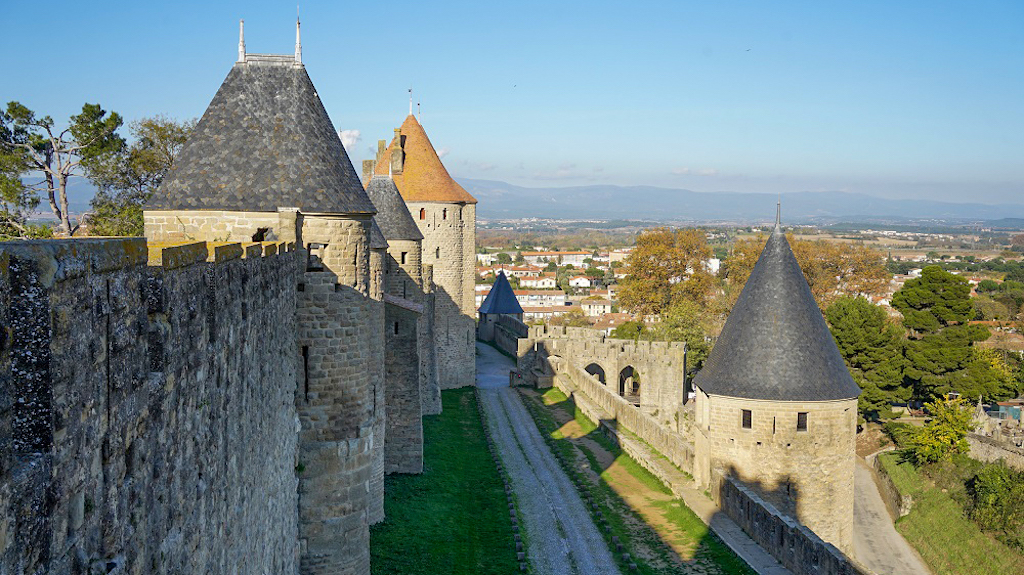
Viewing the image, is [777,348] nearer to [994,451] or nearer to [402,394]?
[402,394]

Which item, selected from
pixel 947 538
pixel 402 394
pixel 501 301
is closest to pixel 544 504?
pixel 402 394

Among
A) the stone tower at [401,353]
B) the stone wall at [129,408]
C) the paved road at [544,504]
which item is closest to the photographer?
the stone wall at [129,408]

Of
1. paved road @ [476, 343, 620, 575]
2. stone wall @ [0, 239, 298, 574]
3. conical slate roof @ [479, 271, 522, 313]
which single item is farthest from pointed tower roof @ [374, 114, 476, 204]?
stone wall @ [0, 239, 298, 574]

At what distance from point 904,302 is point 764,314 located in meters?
21.5

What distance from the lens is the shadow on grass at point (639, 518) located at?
15.5 metres

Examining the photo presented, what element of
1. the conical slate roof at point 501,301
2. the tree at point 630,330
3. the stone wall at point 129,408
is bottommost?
the tree at point 630,330

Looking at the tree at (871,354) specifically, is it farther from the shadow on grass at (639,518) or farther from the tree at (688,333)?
the shadow on grass at (639,518)

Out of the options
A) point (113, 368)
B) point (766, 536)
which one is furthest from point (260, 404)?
point (766, 536)

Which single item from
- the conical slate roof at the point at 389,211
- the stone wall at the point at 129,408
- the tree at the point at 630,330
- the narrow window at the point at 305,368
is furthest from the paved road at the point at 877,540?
the stone wall at the point at 129,408

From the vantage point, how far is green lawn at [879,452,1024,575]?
2303 cm

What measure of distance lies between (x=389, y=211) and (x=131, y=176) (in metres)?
7.90

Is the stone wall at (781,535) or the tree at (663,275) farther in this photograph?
the tree at (663,275)

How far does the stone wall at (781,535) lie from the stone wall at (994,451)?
47.4 feet

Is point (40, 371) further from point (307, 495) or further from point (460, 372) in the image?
point (460, 372)
